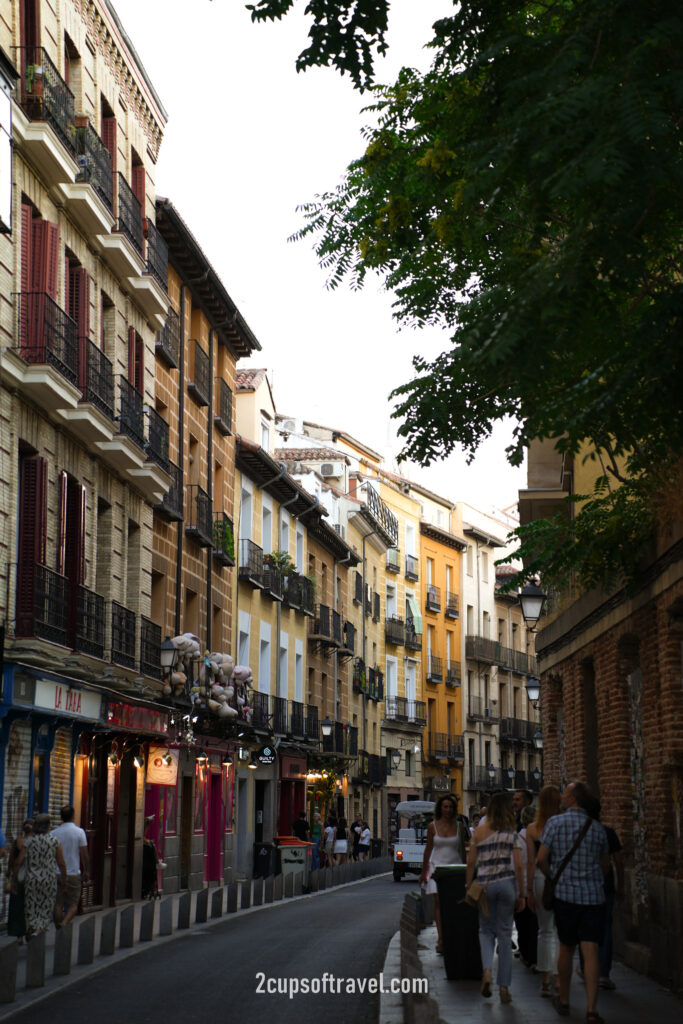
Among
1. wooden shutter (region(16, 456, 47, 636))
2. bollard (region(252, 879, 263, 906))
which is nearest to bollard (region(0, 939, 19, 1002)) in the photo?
wooden shutter (region(16, 456, 47, 636))

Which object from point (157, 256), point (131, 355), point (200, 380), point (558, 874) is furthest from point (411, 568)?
point (558, 874)

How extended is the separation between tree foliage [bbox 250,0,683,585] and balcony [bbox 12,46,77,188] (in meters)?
11.8

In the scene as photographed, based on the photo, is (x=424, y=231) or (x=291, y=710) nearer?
(x=424, y=231)

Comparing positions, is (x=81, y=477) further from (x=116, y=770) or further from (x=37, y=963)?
(x=37, y=963)

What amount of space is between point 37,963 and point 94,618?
10299 mm

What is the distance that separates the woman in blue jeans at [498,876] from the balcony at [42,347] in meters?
11.4

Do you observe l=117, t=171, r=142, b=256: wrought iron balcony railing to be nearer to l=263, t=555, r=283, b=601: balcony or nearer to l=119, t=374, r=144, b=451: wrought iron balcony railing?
l=119, t=374, r=144, b=451: wrought iron balcony railing

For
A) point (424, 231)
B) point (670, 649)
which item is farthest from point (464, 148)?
point (670, 649)

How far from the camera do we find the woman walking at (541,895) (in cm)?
1175

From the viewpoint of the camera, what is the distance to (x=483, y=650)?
77.6 metres

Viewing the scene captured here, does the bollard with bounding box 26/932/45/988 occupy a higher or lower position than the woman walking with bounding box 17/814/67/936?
lower

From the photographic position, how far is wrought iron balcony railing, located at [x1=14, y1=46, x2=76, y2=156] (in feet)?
70.6

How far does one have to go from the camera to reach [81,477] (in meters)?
24.4

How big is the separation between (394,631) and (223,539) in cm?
3002
